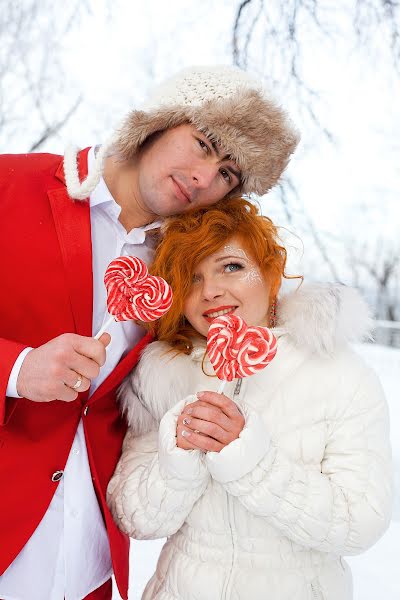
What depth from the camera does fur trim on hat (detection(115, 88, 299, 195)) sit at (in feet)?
5.80

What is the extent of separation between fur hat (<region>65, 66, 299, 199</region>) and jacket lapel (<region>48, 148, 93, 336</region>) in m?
0.05

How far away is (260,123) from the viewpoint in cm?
181

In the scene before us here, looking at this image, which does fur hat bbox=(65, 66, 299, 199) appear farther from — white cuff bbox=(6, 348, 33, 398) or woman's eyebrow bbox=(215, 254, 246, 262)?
white cuff bbox=(6, 348, 33, 398)

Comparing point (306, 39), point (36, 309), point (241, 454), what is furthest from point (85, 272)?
point (306, 39)

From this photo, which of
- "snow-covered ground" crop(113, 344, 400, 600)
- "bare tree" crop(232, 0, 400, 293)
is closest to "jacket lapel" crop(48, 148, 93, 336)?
"snow-covered ground" crop(113, 344, 400, 600)

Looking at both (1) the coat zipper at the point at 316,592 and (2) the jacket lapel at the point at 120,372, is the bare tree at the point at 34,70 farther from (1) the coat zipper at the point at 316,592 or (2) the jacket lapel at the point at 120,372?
(1) the coat zipper at the point at 316,592

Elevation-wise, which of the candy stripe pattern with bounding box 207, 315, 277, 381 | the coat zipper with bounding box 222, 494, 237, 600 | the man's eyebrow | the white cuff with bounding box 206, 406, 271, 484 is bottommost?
the coat zipper with bounding box 222, 494, 237, 600

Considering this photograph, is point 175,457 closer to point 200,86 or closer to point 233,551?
point 233,551

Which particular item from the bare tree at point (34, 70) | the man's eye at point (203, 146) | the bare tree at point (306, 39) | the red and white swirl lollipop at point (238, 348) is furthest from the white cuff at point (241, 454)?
the bare tree at point (34, 70)

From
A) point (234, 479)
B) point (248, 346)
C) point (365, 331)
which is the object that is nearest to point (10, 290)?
point (248, 346)

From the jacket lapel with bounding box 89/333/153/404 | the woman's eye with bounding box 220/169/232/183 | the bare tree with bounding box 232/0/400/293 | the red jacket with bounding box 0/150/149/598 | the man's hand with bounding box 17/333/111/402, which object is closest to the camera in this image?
the man's hand with bounding box 17/333/111/402

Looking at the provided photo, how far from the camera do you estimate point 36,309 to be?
165 centimetres

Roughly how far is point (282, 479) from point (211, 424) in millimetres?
218

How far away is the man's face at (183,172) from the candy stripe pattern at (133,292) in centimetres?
30
